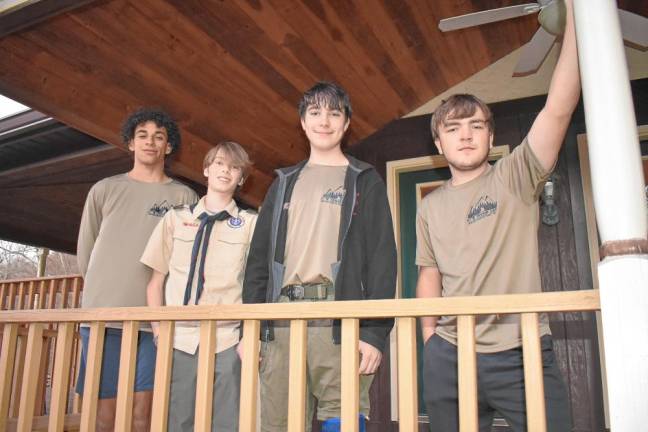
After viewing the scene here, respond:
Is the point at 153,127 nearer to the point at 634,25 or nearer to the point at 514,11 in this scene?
the point at 514,11

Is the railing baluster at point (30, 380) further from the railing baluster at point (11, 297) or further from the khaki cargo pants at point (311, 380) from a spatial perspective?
the railing baluster at point (11, 297)

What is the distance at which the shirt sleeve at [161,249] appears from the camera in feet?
7.71

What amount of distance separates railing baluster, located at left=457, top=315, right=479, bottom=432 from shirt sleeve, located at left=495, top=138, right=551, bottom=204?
569 millimetres

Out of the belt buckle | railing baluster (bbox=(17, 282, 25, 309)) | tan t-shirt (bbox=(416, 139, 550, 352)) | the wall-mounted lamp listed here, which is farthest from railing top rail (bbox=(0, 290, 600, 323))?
railing baluster (bbox=(17, 282, 25, 309))

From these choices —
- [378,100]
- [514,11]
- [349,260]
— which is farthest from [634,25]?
[349,260]

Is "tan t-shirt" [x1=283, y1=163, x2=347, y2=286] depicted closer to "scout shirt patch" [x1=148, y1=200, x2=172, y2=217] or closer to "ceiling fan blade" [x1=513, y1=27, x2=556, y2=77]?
"scout shirt patch" [x1=148, y1=200, x2=172, y2=217]

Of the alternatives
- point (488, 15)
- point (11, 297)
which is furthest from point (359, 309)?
point (11, 297)

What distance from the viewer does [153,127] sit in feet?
8.76

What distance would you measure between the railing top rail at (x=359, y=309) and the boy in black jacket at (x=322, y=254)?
0.27 metres

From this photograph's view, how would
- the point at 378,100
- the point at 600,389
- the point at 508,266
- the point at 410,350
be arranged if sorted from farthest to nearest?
the point at 378,100, the point at 600,389, the point at 508,266, the point at 410,350

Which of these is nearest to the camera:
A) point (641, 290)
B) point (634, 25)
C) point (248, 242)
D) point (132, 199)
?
point (641, 290)

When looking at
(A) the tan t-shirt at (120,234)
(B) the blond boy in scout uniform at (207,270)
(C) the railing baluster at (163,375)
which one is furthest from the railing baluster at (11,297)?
(C) the railing baluster at (163,375)

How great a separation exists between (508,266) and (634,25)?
2.11 m

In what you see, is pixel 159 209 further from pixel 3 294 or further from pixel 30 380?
pixel 3 294
